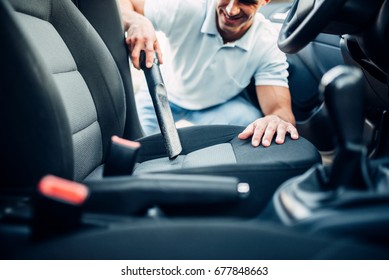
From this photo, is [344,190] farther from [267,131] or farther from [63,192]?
[267,131]

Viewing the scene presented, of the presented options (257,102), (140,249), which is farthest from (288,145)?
(257,102)

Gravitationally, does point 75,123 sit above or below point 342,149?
A: below

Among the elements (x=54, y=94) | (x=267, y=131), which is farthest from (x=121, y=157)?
(x=267, y=131)

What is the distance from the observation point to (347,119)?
520 mm

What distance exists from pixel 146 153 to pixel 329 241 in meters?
0.75

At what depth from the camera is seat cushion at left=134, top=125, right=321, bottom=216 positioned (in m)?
0.84

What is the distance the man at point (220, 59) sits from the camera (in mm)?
1444

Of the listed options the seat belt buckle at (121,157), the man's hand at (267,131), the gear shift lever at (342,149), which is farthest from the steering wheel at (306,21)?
the seat belt buckle at (121,157)

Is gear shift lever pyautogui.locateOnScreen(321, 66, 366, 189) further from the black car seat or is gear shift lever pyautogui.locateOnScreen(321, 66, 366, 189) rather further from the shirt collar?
the shirt collar

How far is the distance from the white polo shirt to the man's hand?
1.47 ft

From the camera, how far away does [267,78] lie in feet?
4.76

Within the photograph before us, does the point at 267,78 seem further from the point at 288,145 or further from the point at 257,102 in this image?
the point at 288,145

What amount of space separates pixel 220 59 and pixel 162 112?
470 mm

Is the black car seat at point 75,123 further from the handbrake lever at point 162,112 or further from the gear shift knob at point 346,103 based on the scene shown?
the gear shift knob at point 346,103
